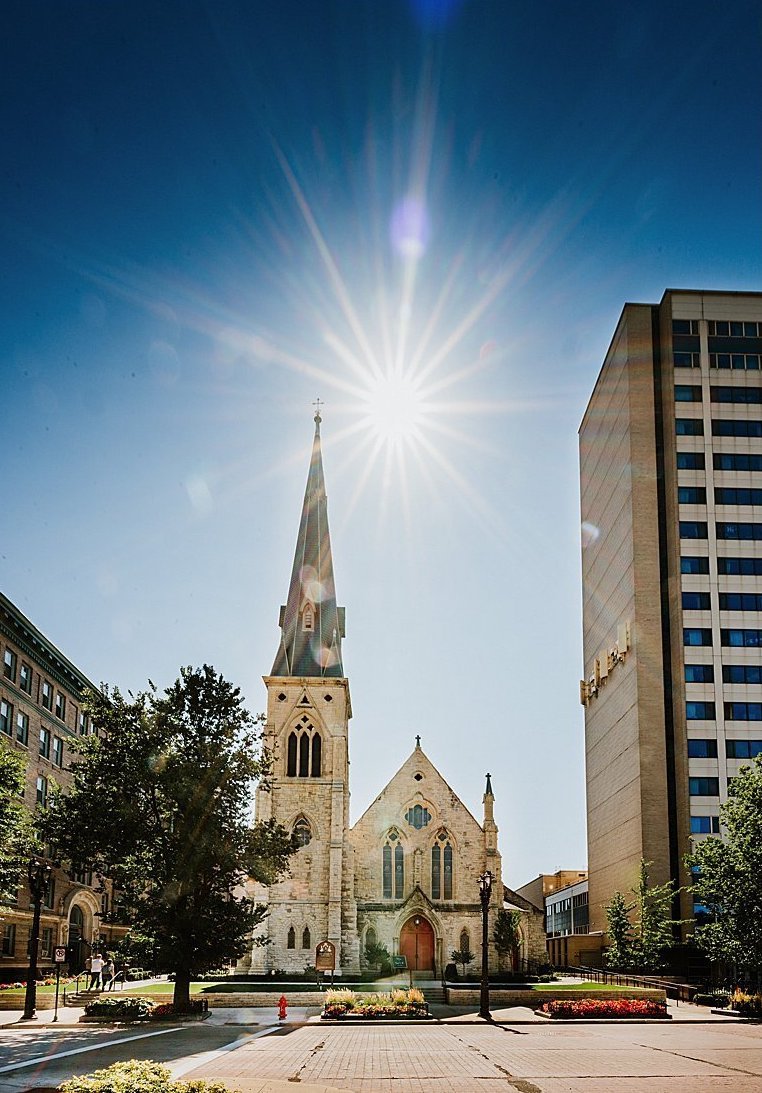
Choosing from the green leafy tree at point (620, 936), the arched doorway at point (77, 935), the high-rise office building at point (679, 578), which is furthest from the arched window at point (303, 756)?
the high-rise office building at point (679, 578)

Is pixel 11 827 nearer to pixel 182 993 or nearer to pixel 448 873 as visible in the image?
pixel 182 993

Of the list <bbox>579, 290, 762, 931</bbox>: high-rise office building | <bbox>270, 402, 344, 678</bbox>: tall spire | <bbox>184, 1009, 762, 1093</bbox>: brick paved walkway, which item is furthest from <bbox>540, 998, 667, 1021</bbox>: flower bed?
<bbox>270, 402, 344, 678</bbox>: tall spire

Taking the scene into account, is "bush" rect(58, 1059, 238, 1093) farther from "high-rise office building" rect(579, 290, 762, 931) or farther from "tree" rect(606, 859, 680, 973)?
"high-rise office building" rect(579, 290, 762, 931)

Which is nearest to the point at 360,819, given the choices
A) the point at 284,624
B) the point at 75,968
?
the point at 284,624

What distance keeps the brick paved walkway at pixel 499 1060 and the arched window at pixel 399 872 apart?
32232mm

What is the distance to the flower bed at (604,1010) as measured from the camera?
36688 mm

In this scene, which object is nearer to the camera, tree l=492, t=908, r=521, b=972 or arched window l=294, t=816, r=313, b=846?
tree l=492, t=908, r=521, b=972

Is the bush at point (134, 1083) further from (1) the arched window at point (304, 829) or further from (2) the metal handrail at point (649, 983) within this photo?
(1) the arched window at point (304, 829)

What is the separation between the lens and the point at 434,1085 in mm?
19609

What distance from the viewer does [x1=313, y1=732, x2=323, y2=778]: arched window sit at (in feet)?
213

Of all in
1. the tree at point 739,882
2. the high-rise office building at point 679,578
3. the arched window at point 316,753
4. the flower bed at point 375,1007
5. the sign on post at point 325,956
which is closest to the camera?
the flower bed at point 375,1007

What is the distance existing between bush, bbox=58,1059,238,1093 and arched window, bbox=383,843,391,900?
5314 cm

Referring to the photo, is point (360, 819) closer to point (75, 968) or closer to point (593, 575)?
point (75, 968)

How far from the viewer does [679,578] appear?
69062 millimetres
